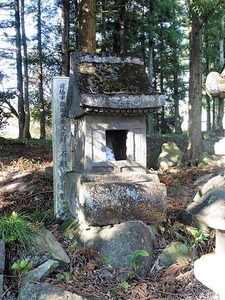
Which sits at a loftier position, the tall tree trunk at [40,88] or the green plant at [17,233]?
the tall tree trunk at [40,88]

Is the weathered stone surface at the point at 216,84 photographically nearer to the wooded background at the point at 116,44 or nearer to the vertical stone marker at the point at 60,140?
the vertical stone marker at the point at 60,140

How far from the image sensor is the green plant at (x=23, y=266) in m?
3.63

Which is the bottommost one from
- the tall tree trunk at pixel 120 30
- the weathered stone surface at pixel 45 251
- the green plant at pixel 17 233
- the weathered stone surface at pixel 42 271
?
the weathered stone surface at pixel 42 271

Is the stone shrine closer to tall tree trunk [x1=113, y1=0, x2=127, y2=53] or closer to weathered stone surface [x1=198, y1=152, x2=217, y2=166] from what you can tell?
weathered stone surface [x1=198, y1=152, x2=217, y2=166]

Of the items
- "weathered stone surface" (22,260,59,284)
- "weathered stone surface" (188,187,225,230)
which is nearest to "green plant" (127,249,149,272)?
"weathered stone surface" (22,260,59,284)

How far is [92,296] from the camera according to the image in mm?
3488

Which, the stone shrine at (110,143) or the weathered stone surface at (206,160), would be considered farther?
the weathered stone surface at (206,160)

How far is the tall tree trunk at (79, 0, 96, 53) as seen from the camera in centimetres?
769

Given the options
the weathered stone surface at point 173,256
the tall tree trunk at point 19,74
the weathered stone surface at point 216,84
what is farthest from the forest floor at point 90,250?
the tall tree trunk at point 19,74

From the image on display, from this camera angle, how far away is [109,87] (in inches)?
194

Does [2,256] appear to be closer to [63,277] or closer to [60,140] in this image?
[63,277]

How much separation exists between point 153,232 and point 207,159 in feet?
18.0

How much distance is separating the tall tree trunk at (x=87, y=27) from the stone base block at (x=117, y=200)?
377 centimetres

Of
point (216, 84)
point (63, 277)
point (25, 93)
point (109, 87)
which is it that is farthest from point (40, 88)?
point (216, 84)
